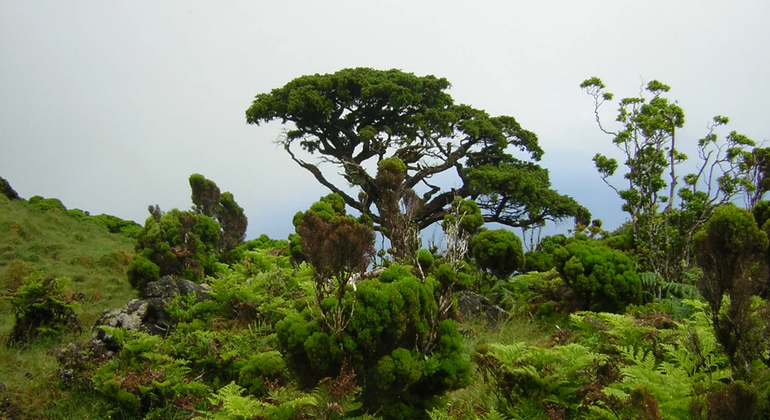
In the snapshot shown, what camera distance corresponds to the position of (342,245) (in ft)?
13.5

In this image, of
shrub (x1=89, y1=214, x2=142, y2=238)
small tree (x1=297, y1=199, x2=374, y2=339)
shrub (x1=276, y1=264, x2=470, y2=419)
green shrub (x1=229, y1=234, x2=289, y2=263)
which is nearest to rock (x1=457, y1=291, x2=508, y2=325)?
shrub (x1=276, y1=264, x2=470, y2=419)

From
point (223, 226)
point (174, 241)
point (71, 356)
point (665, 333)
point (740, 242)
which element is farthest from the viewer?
point (223, 226)

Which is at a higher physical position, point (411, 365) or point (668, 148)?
point (668, 148)

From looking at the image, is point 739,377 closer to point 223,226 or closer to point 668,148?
point 668,148

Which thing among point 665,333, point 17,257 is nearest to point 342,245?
point 665,333

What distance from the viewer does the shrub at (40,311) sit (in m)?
7.17

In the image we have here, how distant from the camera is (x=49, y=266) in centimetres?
1259

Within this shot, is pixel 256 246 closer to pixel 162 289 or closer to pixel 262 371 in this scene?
pixel 162 289

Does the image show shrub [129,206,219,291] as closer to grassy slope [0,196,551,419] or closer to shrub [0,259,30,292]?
grassy slope [0,196,551,419]

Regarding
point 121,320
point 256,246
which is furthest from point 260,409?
point 256,246

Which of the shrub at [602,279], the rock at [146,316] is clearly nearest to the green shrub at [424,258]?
the shrub at [602,279]

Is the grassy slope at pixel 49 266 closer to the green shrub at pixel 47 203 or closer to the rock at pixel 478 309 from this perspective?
the green shrub at pixel 47 203

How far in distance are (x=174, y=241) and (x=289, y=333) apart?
7.73 meters

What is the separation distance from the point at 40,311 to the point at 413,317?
6372 millimetres
